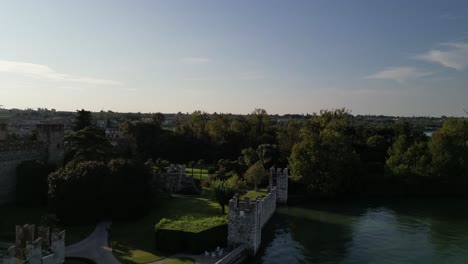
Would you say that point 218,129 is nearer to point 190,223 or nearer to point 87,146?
point 87,146

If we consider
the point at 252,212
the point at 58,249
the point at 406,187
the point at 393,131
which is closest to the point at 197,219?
the point at 252,212

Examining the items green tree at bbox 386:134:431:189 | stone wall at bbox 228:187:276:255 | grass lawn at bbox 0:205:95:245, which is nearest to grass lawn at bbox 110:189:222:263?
grass lawn at bbox 0:205:95:245

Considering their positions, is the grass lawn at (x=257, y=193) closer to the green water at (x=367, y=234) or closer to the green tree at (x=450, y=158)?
the green water at (x=367, y=234)

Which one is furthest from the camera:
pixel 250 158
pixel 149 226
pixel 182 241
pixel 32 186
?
pixel 250 158

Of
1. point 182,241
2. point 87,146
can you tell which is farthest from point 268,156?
point 182,241

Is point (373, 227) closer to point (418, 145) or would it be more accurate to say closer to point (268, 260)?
point (268, 260)

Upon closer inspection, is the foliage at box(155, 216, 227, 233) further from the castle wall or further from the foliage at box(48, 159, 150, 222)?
the castle wall
